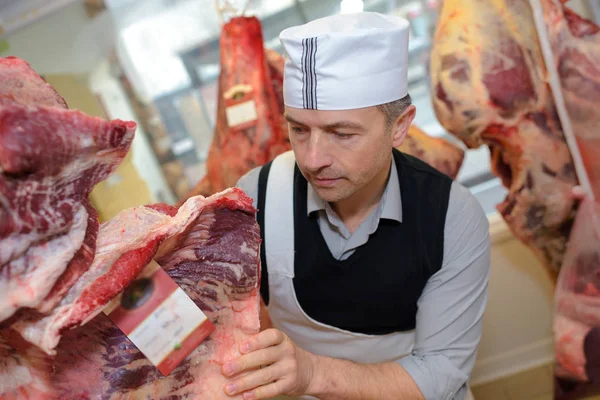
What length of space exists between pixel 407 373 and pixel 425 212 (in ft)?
1.36

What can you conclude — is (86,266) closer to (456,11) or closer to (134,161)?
(456,11)

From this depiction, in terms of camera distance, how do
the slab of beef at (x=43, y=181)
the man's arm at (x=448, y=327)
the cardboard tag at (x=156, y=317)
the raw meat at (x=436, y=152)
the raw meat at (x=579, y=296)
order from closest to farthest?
1. the slab of beef at (x=43, y=181)
2. the cardboard tag at (x=156, y=317)
3. the man's arm at (x=448, y=327)
4. the raw meat at (x=579, y=296)
5. the raw meat at (x=436, y=152)

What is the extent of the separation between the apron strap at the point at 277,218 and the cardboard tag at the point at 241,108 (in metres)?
0.61

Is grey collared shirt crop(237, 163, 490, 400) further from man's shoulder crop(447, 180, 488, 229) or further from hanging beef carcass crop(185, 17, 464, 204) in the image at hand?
hanging beef carcass crop(185, 17, 464, 204)

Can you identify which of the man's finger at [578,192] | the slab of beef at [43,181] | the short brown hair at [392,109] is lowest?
the man's finger at [578,192]

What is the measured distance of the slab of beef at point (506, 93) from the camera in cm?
170

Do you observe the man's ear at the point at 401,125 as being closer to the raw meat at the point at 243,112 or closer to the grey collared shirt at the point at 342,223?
the grey collared shirt at the point at 342,223

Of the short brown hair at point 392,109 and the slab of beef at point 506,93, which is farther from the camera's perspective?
the slab of beef at point 506,93

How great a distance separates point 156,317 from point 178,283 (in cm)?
18

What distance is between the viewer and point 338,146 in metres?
1.23

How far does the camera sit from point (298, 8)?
2.63 meters

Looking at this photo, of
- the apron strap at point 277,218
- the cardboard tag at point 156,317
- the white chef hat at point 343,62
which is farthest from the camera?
the apron strap at point 277,218

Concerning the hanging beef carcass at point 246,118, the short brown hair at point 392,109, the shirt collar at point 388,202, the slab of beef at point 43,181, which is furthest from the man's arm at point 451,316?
the slab of beef at point 43,181

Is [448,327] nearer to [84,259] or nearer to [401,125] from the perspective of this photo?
[401,125]
